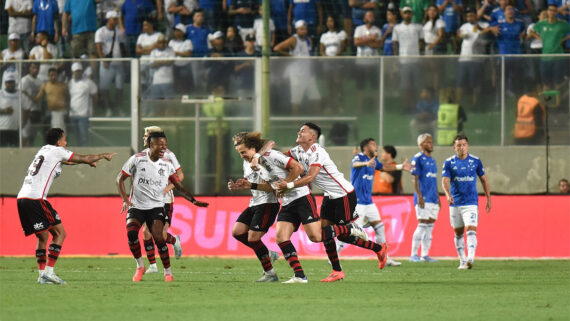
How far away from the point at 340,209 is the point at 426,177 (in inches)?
195

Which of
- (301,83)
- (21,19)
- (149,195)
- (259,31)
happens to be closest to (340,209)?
(149,195)

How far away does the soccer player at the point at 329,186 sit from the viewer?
13430 mm

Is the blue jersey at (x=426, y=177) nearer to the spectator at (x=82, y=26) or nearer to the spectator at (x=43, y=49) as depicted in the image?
the spectator at (x=82, y=26)

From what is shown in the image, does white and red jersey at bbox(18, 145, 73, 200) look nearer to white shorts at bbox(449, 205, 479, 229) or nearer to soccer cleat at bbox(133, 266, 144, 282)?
soccer cleat at bbox(133, 266, 144, 282)

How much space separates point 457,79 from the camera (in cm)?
2288

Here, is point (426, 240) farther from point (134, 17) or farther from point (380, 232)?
point (134, 17)

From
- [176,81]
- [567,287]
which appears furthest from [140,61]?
[567,287]

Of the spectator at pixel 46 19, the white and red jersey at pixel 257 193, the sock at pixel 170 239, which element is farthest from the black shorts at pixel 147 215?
the spectator at pixel 46 19

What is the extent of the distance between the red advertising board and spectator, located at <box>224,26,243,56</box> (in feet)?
14.9

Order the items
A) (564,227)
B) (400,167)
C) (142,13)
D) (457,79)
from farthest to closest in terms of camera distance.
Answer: (142,13), (457,79), (564,227), (400,167)

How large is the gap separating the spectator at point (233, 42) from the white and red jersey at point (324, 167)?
10.4 metres

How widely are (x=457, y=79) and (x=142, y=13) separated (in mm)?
7373

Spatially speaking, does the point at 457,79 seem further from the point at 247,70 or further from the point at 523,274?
the point at 523,274

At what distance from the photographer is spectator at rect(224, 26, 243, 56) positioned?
24031 mm
